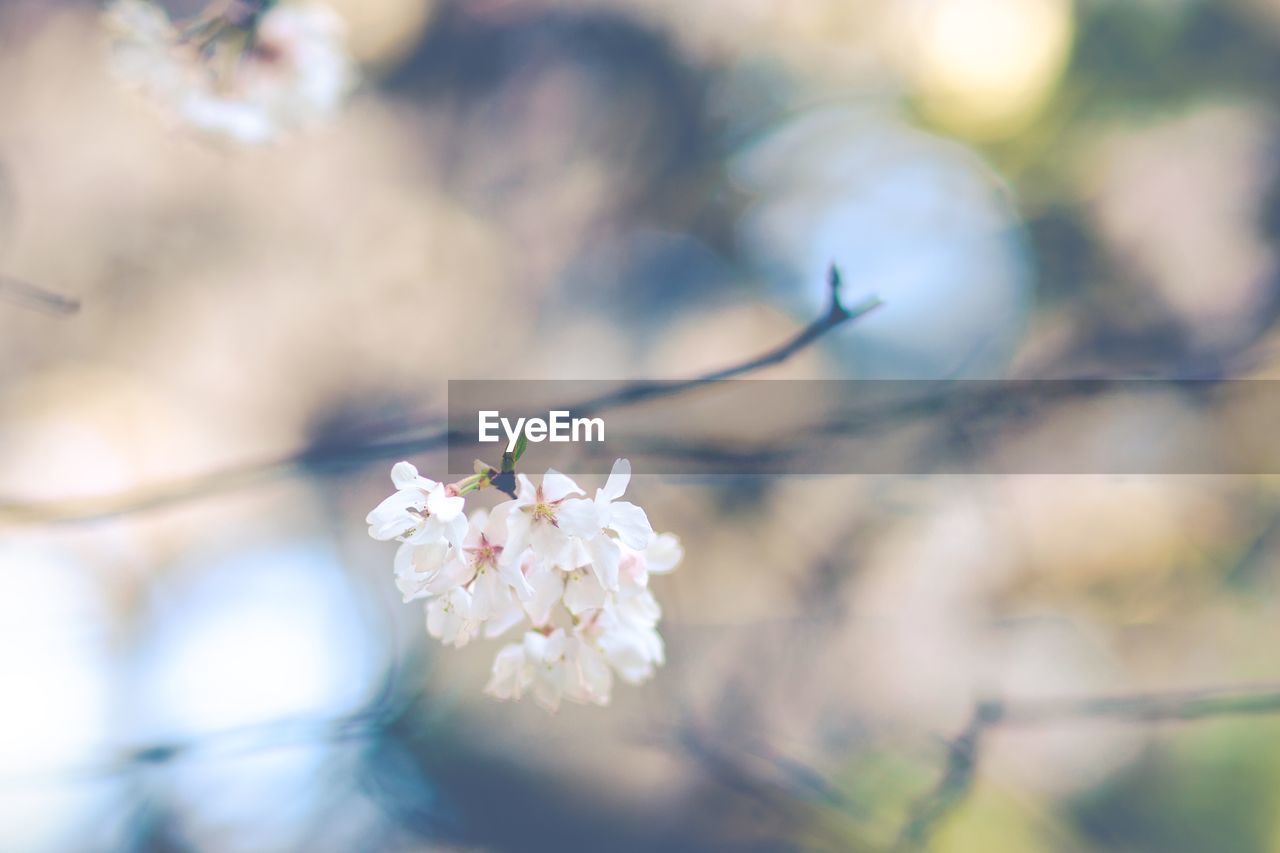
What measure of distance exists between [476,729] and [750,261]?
1227 mm

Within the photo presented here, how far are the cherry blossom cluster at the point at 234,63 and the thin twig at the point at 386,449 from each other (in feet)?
1.35

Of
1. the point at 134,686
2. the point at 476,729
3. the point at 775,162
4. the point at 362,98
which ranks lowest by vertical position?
the point at 476,729

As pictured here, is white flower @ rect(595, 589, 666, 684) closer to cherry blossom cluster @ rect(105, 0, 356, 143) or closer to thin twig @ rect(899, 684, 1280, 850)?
thin twig @ rect(899, 684, 1280, 850)

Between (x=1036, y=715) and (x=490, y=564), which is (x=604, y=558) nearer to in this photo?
(x=490, y=564)

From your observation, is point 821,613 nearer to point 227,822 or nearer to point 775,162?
point 775,162

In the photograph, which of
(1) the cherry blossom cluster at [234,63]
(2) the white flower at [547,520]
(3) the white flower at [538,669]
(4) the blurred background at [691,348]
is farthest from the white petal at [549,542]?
(4) the blurred background at [691,348]

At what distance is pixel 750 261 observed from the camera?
169cm

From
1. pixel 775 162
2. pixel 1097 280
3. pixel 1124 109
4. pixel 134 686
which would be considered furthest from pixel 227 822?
pixel 1124 109

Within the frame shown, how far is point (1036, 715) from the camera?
1458 mm

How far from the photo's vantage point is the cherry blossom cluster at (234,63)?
794 millimetres

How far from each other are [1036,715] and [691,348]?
1.06m

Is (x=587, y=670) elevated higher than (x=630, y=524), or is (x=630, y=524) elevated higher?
(x=630, y=524)

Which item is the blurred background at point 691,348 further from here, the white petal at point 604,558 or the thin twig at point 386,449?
the white petal at point 604,558

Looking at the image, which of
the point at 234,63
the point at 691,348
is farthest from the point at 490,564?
the point at 691,348
